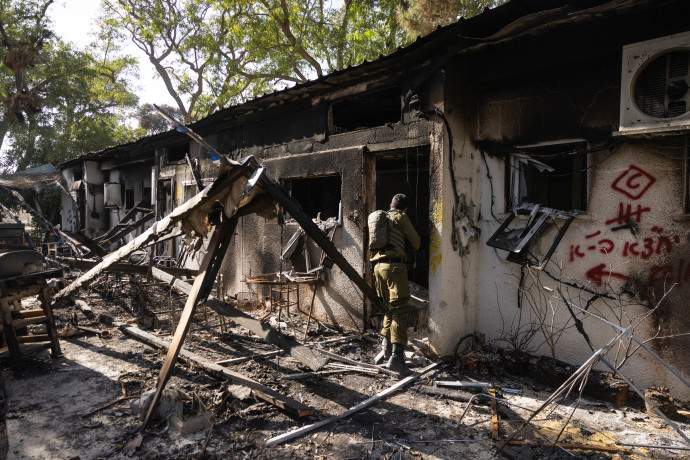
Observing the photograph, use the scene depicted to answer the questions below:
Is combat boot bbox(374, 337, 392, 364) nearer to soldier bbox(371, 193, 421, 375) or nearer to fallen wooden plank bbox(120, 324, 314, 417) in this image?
soldier bbox(371, 193, 421, 375)

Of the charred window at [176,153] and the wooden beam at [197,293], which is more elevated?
the charred window at [176,153]

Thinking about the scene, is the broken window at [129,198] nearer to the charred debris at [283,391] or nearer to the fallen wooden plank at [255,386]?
the charred debris at [283,391]

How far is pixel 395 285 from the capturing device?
5.46 meters

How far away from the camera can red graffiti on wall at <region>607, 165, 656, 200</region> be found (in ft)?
15.1

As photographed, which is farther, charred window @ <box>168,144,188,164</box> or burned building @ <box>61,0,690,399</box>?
charred window @ <box>168,144,188,164</box>

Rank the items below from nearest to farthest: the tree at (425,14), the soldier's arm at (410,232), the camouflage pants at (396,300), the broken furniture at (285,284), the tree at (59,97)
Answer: the camouflage pants at (396,300) → the soldier's arm at (410,232) → the broken furniture at (285,284) → the tree at (425,14) → the tree at (59,97)

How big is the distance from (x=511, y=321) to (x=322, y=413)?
3.06 m

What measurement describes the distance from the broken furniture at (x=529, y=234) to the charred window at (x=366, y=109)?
276 centimetres

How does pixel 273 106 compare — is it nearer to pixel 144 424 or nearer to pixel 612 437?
pixel 144 424

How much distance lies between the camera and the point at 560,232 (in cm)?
512

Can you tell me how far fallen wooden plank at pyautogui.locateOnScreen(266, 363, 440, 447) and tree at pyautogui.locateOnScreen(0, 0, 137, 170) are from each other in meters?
25.6

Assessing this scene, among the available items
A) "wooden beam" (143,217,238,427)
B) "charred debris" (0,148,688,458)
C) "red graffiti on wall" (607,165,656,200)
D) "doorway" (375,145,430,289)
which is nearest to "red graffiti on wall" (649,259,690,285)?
"red graffiti on wall" (607,165,656,200)

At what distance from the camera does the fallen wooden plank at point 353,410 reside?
3.64m

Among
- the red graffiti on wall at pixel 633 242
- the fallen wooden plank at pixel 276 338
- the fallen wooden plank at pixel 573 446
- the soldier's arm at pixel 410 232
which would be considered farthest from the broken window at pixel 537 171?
the fallen wooden plank at pixel 276 338
